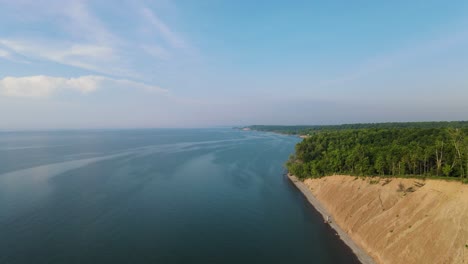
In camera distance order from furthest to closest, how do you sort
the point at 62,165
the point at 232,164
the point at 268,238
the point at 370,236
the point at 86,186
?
the point at 232,164, the point at 62,165, the point at 86,186, the point at 268,238, the point at 370,236

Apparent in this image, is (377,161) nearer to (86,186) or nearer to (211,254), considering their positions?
(211,254)

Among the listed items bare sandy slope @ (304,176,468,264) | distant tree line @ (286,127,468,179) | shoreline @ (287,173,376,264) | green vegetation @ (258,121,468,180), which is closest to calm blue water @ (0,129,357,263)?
shoreline @ (287,173,376,264)

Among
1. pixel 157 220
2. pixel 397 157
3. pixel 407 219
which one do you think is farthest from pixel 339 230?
pixel 157 220

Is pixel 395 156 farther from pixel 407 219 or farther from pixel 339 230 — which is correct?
pixel 339 230

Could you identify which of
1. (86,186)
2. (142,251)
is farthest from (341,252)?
(86,186)

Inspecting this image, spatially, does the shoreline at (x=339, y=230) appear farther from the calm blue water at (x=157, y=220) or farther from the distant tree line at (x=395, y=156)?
the distant tree line at (x=395, y=156)

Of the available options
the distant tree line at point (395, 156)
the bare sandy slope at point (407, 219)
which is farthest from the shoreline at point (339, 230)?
the distant tree line at point (395, 156)
